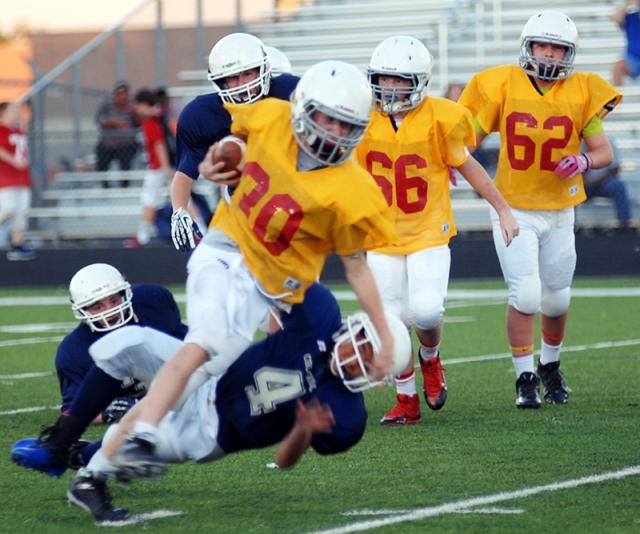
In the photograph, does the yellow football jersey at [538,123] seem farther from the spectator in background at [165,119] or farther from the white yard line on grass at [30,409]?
the spectator in background at [165,119]

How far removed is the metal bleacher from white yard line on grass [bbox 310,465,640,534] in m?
10.3

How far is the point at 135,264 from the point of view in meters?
14.1

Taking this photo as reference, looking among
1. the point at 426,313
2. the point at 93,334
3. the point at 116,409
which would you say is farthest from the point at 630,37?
the point at 93,334

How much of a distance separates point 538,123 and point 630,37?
6.79m

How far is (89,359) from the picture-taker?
5613 millimetres

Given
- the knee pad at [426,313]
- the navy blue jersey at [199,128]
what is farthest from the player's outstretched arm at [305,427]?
the navy blue jersey at [199,128]

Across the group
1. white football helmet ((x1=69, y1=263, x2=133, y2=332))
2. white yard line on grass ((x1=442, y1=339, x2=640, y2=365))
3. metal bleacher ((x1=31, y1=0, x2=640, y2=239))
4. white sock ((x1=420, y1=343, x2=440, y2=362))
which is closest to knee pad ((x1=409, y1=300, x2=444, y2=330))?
white sock ((x1=420, y1=343, x2=440, y2=362))

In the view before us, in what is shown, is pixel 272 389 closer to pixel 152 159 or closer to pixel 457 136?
pixel 457 136

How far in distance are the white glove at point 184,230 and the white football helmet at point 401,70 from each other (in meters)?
1.06

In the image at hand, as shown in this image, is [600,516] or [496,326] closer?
[600,516]

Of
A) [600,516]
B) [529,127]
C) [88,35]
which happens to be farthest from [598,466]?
[88,35]

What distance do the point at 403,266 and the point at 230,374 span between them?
6.56ft

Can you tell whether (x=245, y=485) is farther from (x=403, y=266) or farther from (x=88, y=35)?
(x=88, y=35)

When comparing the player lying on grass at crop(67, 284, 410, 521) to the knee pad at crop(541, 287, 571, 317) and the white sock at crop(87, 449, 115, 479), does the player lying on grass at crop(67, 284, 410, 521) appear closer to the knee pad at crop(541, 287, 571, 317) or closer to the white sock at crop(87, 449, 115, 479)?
the white sock at crop(87, 449, 115, 479)
